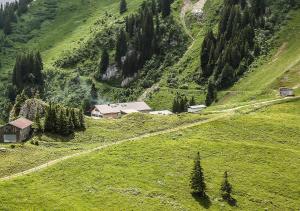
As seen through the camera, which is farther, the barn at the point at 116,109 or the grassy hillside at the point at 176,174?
the barn at the point at 116,109

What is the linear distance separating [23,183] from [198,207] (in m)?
28.6

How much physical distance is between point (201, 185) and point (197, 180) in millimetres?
1159

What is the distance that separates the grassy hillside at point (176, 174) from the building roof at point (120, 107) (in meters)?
65.9

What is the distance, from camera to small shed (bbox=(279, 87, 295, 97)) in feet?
497

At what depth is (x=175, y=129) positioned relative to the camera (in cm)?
11762

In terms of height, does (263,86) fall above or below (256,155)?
above

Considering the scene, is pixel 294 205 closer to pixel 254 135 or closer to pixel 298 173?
pixel 298 173

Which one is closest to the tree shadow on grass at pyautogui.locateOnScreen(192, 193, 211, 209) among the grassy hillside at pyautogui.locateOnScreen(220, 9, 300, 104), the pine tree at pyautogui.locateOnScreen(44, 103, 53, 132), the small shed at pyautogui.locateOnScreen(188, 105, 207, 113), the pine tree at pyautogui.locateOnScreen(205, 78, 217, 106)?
the pine tree at pyautogui.locateOnScreen(44, 103, 53, 132)

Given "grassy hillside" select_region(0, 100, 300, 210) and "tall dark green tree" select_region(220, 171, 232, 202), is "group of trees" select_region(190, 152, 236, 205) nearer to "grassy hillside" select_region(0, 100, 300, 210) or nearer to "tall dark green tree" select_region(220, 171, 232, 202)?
"tall dark green tree" select_region(220, 171, 232, 202)

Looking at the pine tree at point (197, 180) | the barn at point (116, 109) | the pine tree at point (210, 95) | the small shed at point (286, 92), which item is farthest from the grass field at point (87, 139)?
the pine tree at point (210, 95)

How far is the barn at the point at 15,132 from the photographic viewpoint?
110181mm

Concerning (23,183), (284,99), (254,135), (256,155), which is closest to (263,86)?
(284,99)

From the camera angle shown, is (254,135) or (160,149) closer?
(160,149)

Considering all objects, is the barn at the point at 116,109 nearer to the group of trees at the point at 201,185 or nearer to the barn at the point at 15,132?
the barn at the point at 15,132
